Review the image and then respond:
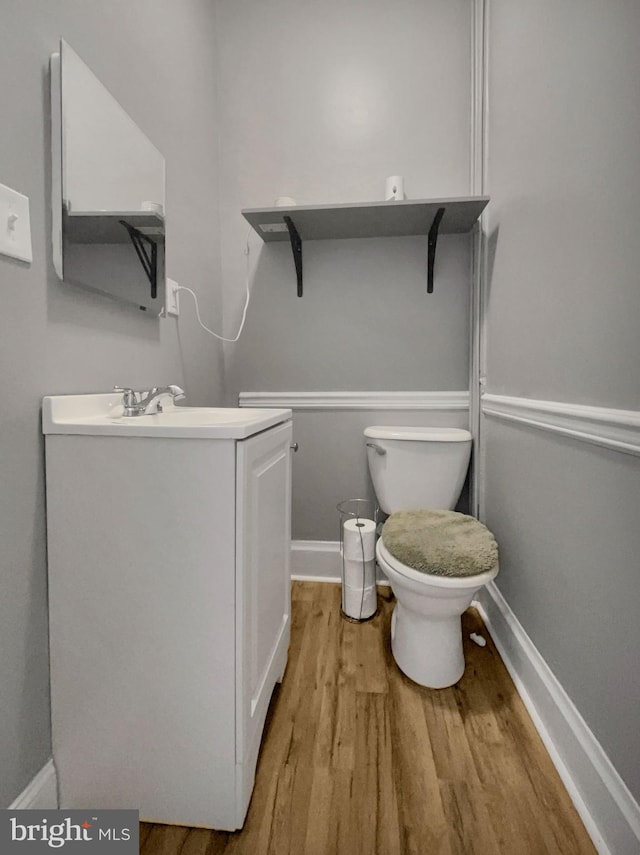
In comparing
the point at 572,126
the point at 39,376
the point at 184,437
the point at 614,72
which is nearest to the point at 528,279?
the point at 572,126

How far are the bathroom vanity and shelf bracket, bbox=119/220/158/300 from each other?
501mm

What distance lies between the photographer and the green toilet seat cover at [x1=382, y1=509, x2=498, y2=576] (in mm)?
973

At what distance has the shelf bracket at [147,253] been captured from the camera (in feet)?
3.39

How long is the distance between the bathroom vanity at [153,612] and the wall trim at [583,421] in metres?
0.68

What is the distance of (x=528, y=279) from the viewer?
108 cm

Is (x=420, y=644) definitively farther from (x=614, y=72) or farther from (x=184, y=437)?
(x=614, y=72)

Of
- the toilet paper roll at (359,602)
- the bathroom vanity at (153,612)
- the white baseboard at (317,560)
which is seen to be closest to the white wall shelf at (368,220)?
the bathroom vanity at (153,612)

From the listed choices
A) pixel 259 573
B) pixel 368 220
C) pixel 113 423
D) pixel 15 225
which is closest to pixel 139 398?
pixel 113 423

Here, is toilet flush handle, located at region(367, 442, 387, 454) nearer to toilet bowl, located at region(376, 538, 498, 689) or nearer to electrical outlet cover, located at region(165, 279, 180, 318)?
toilet bowl, located at region(376, 538, 498, 689)

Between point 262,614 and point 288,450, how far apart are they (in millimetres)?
413

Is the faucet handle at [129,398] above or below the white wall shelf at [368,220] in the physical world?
below

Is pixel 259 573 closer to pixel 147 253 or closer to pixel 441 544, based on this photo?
pixel 441 544

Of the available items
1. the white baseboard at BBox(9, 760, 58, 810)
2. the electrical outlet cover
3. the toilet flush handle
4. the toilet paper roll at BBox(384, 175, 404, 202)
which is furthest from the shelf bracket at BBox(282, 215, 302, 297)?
the white baseboard at BBox(9, 760, 58, 810)
